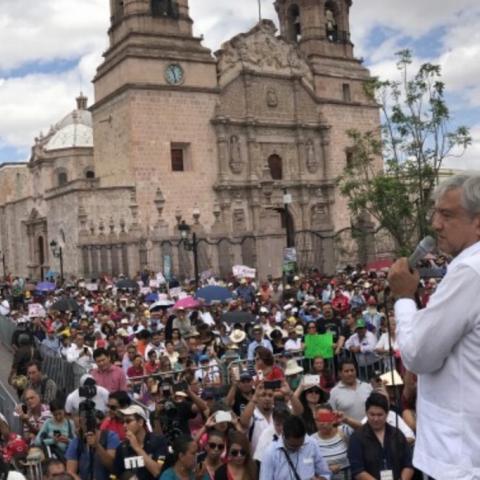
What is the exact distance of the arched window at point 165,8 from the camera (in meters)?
38.7

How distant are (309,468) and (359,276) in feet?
58.1

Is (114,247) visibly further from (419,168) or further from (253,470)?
(253,470)

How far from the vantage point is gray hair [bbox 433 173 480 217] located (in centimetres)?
223

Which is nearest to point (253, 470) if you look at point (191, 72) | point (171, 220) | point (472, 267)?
point (472, 267)

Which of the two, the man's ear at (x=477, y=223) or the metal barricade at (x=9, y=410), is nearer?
the man's ear at (x=477, y=223)

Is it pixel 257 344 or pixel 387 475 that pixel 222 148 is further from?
pixel 387 475

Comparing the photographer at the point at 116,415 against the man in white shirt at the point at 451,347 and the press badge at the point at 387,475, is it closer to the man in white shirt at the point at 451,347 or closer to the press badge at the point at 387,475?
the press badge at the point at 387,475

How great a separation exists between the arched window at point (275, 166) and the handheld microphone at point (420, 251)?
39013 millimetres

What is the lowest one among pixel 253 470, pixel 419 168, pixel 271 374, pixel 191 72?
pixel 253 470

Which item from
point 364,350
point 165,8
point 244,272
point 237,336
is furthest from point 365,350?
point 165,8

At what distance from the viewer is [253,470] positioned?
5.45 m

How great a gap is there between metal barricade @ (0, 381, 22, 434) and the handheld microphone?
25.0ft

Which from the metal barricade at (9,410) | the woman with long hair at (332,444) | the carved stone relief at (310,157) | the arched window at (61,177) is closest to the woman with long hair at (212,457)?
the woman with long hair at (332,444)

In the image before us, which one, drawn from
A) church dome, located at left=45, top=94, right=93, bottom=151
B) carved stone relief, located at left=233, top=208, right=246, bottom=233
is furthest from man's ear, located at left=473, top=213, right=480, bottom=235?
church dome, located at left=45, top=94, right=93, bottom=151
